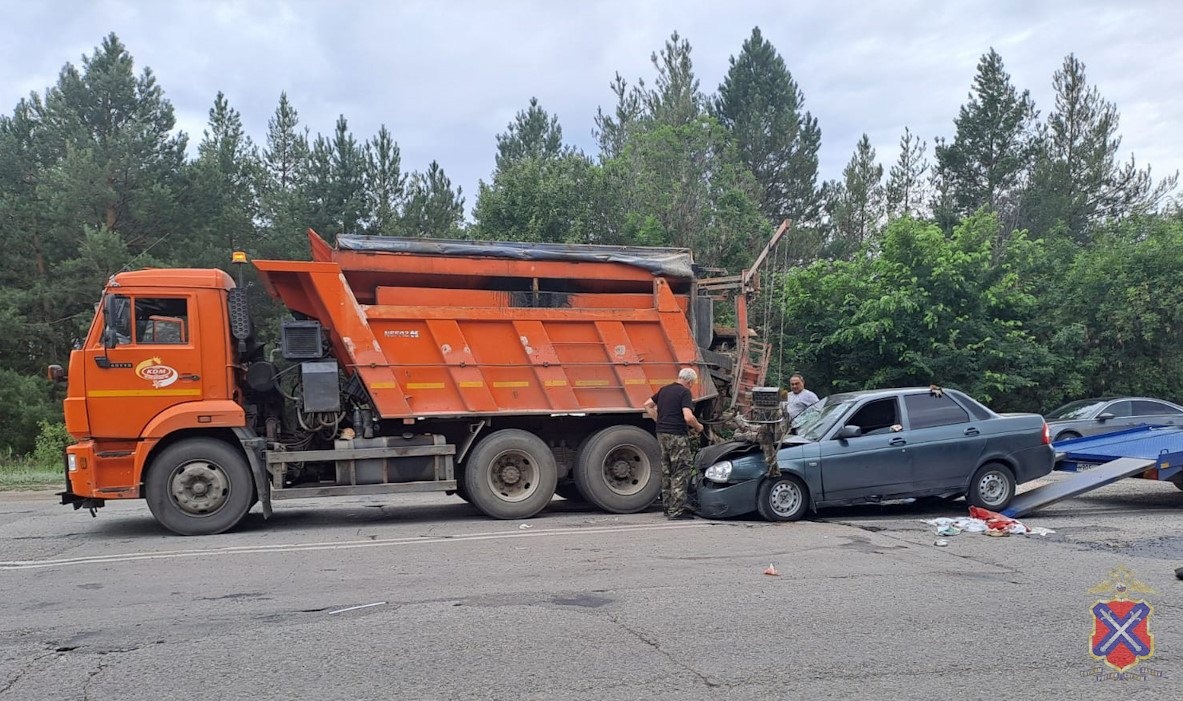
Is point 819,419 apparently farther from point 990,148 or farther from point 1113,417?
point 990,148

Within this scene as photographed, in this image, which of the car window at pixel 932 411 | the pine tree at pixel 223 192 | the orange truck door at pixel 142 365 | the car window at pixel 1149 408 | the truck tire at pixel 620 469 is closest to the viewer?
the orange truck door at pixel 142 365

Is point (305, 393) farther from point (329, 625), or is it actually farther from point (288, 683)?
point (288, 683)

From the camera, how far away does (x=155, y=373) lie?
979 centimetres

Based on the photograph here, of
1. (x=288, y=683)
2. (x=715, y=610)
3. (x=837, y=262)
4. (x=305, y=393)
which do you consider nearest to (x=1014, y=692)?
(x=715, y=610)

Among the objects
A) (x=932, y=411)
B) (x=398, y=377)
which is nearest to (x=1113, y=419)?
(x=932, y=411)

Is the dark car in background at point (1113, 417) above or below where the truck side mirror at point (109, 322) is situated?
below

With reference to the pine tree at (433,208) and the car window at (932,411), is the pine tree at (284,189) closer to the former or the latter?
the pine tree at (433,208)

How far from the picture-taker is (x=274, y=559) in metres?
8.24

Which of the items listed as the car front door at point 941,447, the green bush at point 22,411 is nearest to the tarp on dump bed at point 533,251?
the car front door at point 941,447

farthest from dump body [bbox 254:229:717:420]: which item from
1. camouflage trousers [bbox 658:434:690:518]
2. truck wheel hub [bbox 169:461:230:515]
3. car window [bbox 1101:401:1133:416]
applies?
car window [bbox 1101:401:1133:416]

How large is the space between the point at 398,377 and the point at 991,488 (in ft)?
22.5

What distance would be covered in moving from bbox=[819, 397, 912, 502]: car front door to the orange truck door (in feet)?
22.5

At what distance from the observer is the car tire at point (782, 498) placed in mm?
10016

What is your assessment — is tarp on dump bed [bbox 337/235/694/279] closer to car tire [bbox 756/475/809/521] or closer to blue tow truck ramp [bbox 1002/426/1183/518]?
car tire [bbox 756/475/809/521]
